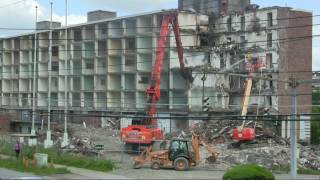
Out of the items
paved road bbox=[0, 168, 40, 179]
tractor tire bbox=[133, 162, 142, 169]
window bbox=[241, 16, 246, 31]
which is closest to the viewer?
paved road bbox=[0, 168, 40, 179]

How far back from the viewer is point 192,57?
84000 mm

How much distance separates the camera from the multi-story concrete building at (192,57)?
266ft

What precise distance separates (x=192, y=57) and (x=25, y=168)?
40950mm

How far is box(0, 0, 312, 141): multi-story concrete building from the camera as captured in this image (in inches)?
3187

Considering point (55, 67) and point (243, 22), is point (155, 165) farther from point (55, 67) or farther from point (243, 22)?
point (55, 67)

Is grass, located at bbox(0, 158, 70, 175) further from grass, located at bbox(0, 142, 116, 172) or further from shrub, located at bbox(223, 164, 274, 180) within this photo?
shrub, located at bbox(223, 164, 274, 180)

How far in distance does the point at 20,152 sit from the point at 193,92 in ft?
108

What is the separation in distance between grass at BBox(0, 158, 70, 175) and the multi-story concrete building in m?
26.1

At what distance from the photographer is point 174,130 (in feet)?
257

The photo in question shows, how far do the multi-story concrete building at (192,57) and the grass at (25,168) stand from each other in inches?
1028

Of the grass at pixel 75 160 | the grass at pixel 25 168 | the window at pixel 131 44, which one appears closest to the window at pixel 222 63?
the window at pixel 131 44

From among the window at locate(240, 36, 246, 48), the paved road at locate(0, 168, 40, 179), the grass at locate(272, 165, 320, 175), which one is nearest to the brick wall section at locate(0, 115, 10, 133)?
the window at locate(240, 36, 246, 48)

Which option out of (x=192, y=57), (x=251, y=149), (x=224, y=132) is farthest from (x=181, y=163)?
(x=192, y=57)

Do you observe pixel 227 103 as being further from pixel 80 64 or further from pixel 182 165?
pixel 182 165
